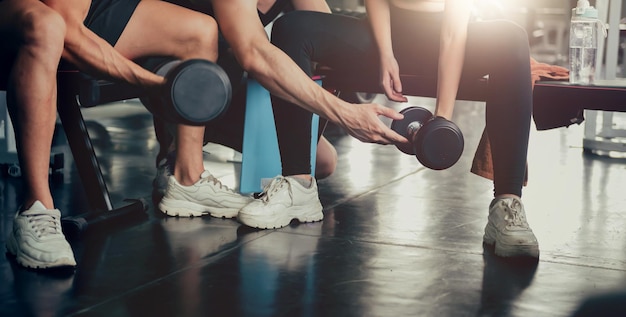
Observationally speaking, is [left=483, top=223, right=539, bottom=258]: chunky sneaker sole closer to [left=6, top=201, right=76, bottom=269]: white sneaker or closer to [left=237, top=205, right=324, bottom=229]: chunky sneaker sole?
[left=237, top=205, right=324, bottom=229]: chunky sneaker sole

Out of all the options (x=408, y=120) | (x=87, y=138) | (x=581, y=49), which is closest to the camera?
(x=408, y=120)

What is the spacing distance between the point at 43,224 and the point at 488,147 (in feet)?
3.23

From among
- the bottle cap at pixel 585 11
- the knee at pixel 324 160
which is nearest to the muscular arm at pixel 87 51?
the knee at pixel 324 160

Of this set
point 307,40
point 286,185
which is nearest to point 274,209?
point 286,185

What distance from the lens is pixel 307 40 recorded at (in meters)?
2.07

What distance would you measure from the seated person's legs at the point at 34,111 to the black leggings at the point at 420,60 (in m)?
0.55

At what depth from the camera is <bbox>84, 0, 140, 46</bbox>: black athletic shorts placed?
76.6 inches

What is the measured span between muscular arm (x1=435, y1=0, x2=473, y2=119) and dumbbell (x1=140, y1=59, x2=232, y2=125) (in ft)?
1.74

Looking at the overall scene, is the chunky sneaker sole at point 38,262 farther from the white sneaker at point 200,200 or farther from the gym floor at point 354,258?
the white sneaker at point 200,200

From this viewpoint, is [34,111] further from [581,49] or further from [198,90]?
[581,49]

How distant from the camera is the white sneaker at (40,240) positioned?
5.63ft

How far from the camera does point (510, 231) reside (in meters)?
1.87

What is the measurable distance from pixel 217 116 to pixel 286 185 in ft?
1.86

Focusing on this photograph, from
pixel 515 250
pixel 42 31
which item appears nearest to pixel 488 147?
pixel 515 250
